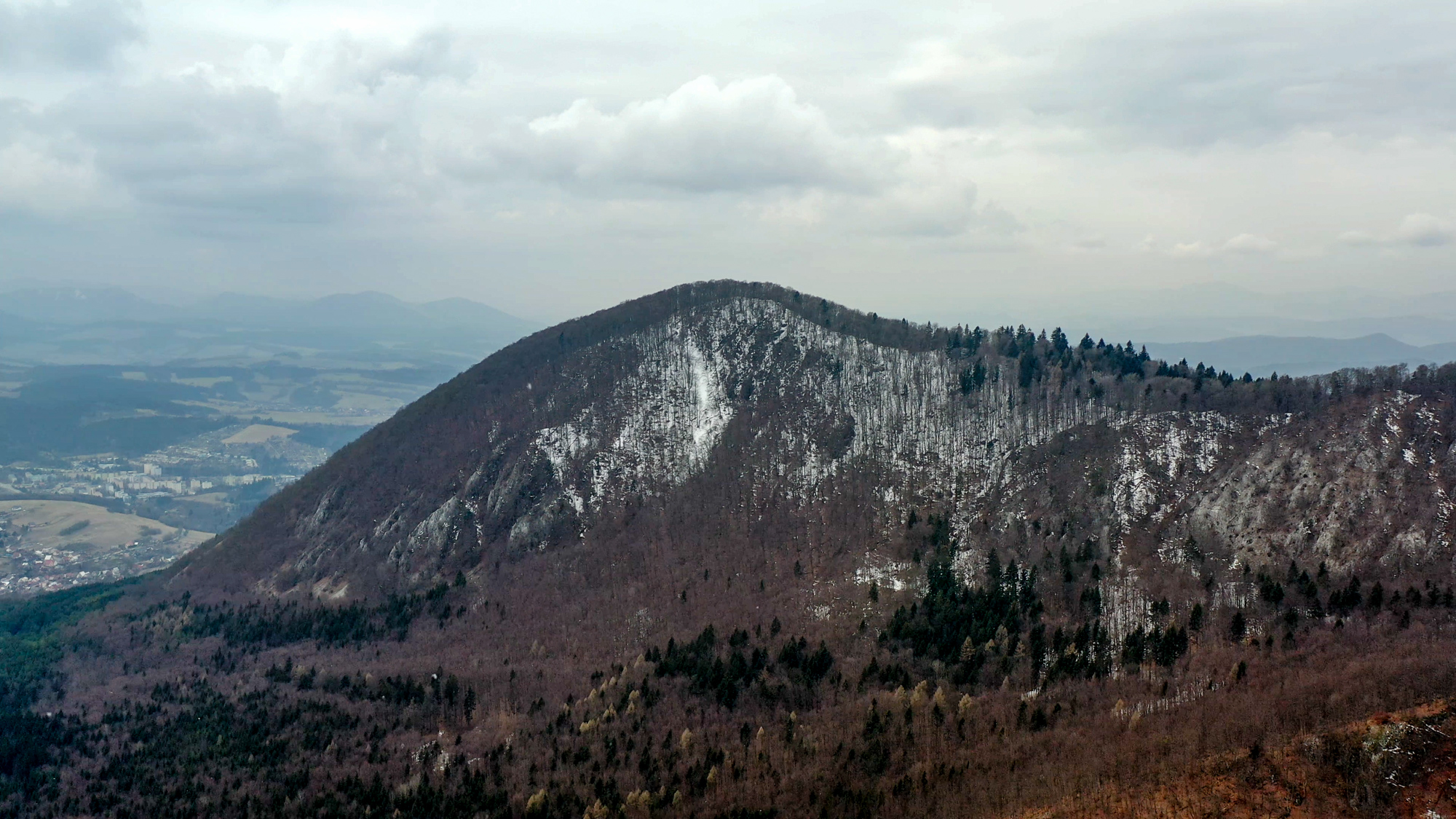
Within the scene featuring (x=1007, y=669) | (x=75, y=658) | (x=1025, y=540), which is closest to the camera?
(x=1007, y=669)

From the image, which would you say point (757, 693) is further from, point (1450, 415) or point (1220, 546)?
point (1450, 415)

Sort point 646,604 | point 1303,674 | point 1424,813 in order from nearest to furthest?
point 1424,813, point 1303,674, point 646,604

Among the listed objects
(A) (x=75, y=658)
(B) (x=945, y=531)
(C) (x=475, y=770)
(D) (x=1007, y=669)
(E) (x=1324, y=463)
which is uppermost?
(E) (x=1324, y=463)

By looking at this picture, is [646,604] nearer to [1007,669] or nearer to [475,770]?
[475,770]

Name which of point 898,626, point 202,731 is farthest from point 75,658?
point 898,626

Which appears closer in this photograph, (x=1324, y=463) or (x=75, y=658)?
(x=1324, y=463)

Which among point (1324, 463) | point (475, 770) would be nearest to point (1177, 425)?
point (1324, 463)

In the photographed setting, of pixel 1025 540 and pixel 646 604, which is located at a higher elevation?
pixel 1025 540
